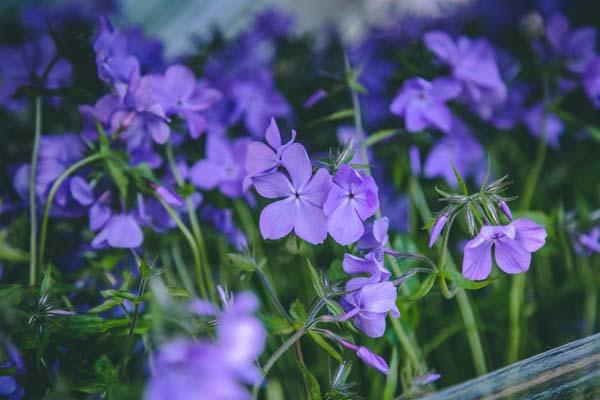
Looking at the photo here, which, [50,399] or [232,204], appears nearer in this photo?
[50,399]

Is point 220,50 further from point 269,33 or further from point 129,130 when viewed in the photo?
point 129,130

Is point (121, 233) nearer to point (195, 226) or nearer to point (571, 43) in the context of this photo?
point (195, 226)

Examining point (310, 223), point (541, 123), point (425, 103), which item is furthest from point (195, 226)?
point (541, 123)

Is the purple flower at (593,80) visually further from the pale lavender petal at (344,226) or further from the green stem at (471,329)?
the pale lavender petal at (344,226)

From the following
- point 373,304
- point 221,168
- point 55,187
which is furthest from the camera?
point 221,168

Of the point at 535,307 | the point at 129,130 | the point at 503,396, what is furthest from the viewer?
the point at 535,307

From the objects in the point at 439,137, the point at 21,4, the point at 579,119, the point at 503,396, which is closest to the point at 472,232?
the point at 503,396

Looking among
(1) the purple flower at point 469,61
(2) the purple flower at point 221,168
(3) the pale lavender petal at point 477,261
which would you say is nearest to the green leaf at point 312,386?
(3) the pale lavender petal at point 477,261
